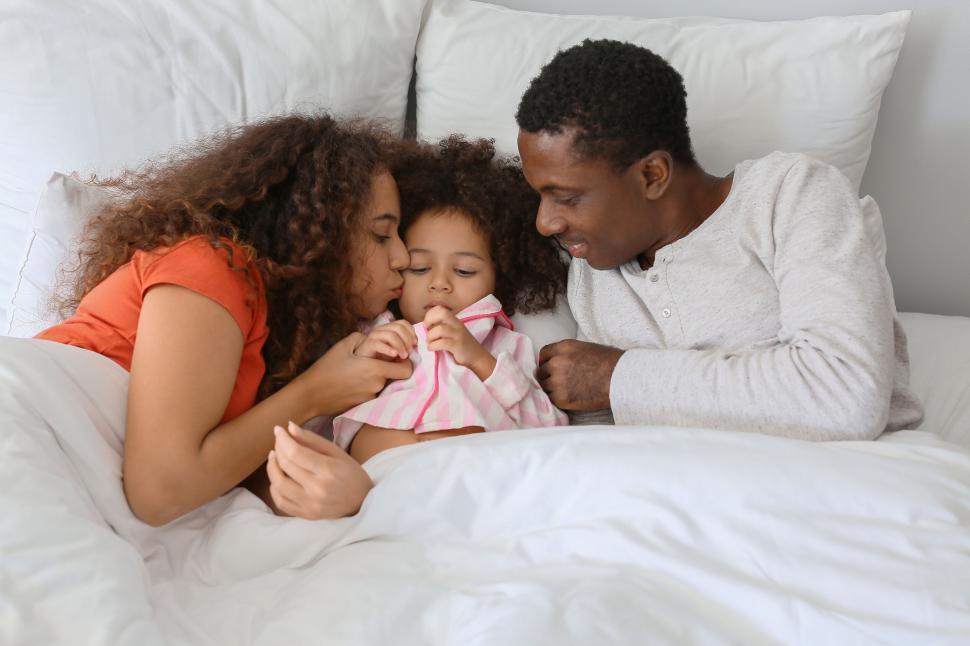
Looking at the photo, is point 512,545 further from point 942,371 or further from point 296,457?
→ point 942,371

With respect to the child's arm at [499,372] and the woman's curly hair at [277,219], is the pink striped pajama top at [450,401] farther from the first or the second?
the woman's curly hair at [277,219]

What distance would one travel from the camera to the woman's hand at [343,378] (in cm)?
137

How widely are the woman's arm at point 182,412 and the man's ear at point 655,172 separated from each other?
2.18 feet

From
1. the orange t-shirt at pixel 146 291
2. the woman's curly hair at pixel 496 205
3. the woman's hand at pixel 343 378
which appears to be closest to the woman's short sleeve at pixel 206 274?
the orange t-shirt at pixel 146 291

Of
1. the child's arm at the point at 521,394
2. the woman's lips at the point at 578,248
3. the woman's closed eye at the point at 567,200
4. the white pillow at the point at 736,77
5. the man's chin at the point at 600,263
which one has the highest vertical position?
the white pillow at the point at 736,77

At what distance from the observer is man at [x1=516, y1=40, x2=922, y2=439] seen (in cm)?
124

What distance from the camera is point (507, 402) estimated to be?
4.64ft

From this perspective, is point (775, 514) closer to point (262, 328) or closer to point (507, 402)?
point (507, 402)

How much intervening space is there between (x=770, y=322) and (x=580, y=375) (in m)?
0.31

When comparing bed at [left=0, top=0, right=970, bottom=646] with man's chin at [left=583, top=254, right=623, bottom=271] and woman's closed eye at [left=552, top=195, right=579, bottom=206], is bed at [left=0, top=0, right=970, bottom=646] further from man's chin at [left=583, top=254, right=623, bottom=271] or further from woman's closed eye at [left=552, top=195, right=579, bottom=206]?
woman's closed eye at [left=552, top=195, right=579, bottom=206]

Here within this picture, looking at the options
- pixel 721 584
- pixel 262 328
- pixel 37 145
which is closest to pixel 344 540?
pixel 262 328

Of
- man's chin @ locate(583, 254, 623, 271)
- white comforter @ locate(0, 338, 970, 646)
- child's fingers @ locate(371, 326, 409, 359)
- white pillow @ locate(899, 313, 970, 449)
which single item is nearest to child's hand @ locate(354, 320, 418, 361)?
child's fingers @ locate(371, 326, 409, 359)

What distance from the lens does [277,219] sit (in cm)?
142

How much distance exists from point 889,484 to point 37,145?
1442mm
